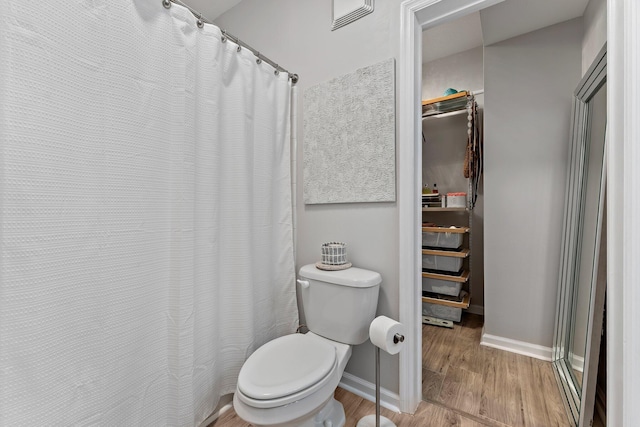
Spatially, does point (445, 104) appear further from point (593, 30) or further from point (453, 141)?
point (593, 30)

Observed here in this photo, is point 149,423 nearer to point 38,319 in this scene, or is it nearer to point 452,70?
point 38,319

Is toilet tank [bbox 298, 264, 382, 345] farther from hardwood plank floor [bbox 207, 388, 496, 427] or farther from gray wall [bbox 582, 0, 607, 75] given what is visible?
gray wall [bbox 582, 0, 607, 75]

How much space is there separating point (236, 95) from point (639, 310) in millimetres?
1749

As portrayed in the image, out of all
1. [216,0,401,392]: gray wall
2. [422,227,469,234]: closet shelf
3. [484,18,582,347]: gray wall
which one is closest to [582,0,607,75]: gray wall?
[484,18,582,347]: gray wall

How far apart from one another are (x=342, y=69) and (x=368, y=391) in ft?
5.77

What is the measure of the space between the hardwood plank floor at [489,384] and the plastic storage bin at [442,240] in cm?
71

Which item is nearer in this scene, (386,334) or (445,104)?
(386,334)

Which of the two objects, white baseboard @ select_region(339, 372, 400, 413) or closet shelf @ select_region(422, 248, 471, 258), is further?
closet shelf @ select_region(422, 248, 471, 258)

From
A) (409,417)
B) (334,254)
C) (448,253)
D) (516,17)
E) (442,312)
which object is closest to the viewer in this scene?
(409,417)

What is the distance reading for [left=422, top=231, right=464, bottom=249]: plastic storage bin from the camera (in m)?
2.21

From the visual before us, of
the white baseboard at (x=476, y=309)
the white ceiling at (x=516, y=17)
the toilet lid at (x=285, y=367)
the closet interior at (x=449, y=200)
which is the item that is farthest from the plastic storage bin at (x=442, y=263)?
the white ceiling at (x=516, y=17)

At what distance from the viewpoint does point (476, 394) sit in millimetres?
1470

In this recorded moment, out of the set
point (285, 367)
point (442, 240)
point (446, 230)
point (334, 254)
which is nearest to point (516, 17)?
point (446, 230)

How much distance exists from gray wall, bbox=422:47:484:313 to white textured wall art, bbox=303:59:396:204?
152cm
